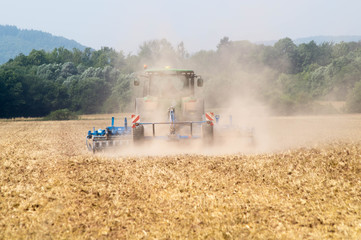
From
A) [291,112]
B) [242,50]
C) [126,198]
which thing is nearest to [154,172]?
[126,198]

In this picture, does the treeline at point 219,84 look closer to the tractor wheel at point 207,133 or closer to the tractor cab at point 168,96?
the tractor cab at point 168,96

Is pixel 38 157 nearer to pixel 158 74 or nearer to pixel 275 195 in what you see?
pixel 158 74

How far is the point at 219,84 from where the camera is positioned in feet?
176

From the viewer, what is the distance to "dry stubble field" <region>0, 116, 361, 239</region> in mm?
6242

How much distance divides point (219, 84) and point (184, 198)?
46.4 meters

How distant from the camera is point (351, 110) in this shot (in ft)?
159

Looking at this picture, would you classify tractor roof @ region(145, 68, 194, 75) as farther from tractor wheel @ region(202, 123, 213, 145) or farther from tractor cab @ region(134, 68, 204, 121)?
tractor wheel @ region(202, 123, 213, 145)

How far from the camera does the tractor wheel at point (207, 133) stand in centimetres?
1424

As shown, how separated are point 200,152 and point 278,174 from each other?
14.1 ft

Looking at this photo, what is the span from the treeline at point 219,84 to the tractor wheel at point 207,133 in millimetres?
27310

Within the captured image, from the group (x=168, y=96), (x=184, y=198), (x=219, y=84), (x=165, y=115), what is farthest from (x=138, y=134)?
(x=219, y=84)

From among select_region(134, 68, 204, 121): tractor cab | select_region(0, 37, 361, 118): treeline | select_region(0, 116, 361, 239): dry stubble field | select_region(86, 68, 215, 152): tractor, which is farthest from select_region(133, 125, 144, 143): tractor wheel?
select_region(0, 37, 361, 118): treeline

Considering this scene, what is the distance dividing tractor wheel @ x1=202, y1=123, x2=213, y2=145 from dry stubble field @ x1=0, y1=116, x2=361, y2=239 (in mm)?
1841

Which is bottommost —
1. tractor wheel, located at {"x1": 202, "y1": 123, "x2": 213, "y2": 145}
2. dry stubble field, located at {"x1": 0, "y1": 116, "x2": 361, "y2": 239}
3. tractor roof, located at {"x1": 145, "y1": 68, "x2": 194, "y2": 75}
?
dry stubble field, located at {"x1": 0, "y1": 116, "x2": 361, "y2": 239}
